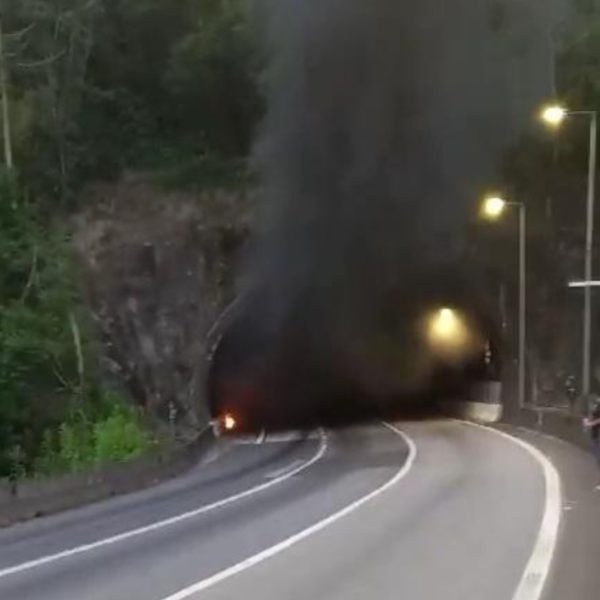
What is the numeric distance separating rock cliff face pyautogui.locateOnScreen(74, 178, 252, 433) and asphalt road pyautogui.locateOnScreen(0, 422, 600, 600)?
21.0m

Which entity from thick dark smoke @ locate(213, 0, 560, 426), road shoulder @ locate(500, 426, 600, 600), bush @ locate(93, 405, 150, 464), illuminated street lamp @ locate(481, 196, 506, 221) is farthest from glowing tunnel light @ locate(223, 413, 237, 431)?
road shoulder @ locate(500, 426, 600, 600)

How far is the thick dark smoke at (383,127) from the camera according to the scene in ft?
202

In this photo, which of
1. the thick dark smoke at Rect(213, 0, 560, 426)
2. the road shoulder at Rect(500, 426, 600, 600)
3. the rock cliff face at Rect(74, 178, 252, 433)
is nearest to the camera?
the road shoulder at Rect(500, 426, 600, 600)

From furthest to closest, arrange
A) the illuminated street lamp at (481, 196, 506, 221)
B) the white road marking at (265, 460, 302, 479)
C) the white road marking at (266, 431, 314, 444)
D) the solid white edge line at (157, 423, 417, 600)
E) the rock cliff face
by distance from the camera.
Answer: the rock cliff face < the illuminated street lamp at (481, 196, 506, 221) < the white road marking at (266, 431, 314, 444) < the white road marking at (265, 460, 302, 479) < the solid white edge line at (157, 423, 417, 600)

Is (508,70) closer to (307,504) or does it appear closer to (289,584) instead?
(307,504)

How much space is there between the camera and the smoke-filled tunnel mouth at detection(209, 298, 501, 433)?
63.9m

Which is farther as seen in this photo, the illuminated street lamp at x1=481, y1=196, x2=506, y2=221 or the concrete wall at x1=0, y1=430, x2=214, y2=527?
the illuminated street lamp at x1=481, y1=196, x2=506, y2=221

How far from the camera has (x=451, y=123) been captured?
62.1 metres

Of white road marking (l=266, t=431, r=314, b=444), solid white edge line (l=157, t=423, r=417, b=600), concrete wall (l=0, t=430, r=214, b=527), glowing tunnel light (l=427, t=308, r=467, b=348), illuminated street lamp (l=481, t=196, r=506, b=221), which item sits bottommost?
white road marking (l=266, t=431, r=314, b=444)

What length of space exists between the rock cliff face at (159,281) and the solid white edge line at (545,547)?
2829 cm

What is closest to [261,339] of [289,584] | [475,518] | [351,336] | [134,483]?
[351,336]

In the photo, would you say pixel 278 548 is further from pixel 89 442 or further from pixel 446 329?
pixel 446 329

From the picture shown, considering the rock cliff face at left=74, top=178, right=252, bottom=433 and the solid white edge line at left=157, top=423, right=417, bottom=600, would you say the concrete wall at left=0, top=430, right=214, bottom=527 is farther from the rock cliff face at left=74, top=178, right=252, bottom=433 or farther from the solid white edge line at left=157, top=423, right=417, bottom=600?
the rock cliff face at left=74, top=178, right=252, bottom=433

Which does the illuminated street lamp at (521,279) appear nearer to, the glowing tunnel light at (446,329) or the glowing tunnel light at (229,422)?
the glowing tunnel light at (446,329)
